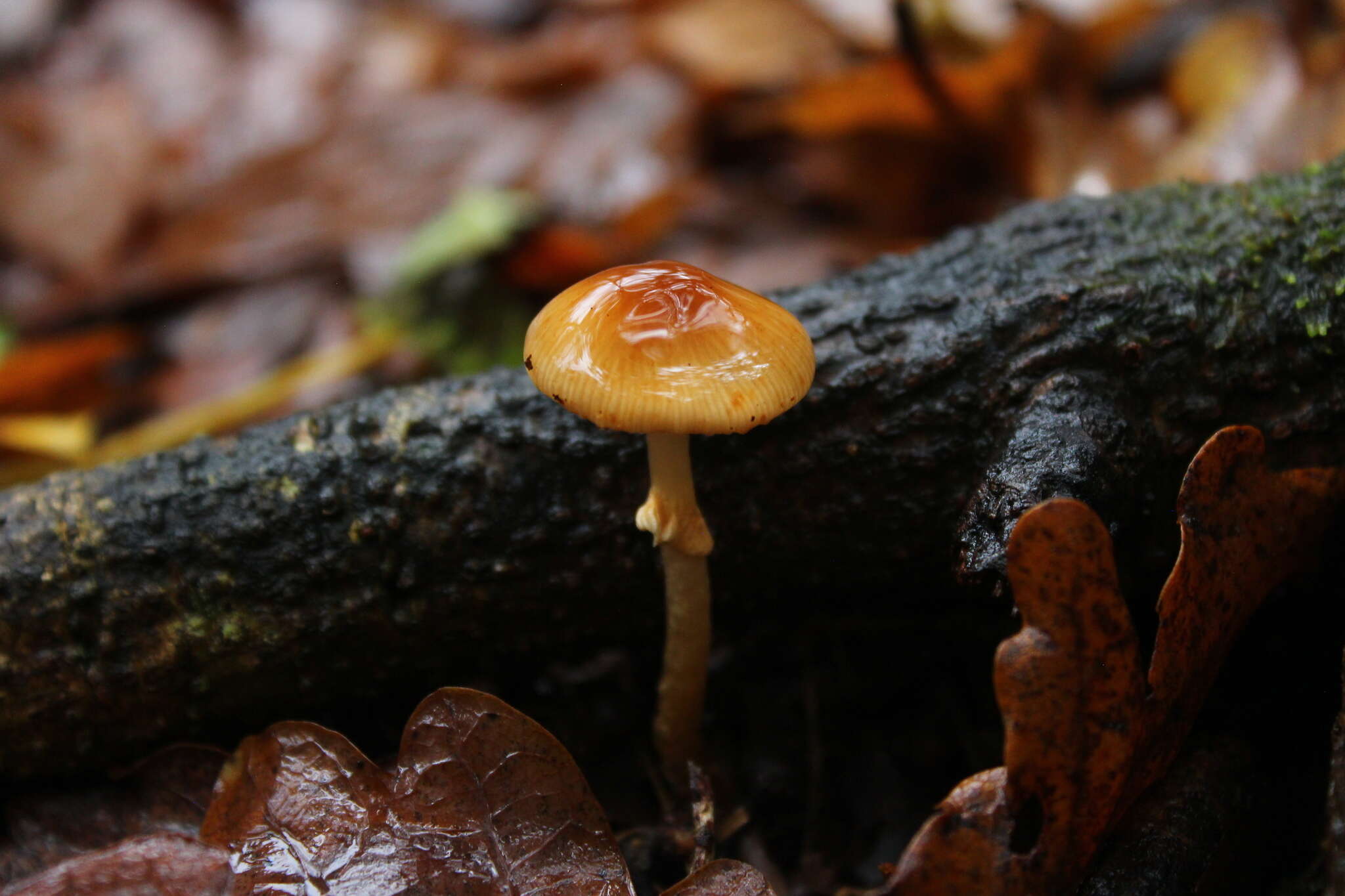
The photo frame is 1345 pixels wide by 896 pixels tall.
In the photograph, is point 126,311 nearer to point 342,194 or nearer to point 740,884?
point 342,194

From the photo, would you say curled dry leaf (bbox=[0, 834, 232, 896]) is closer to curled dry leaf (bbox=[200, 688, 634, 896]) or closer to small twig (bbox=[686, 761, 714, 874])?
curled dry leaf (bbox=[200, 688, 634, 896])

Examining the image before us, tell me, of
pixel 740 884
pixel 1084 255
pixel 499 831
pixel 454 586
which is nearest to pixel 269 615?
pixel 454 586

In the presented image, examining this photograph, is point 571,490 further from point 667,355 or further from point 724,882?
point 724,882

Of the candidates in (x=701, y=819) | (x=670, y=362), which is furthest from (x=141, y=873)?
(x=670, y=362)

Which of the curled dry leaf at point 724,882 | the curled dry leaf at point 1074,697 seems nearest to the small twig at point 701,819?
the curled dry leaf at point 724,882

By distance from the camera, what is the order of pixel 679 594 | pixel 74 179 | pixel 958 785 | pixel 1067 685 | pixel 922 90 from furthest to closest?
1. pixel 74 179
2. pixel 922 90
3. pixel 679 594
4. pixel 958 785
5. pixel 1067 685

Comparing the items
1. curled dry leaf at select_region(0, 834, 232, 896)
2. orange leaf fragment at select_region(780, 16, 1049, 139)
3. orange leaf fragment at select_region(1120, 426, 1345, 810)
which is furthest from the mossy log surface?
orange leaf fragment at select_region(780, 16, 1049, 139)
